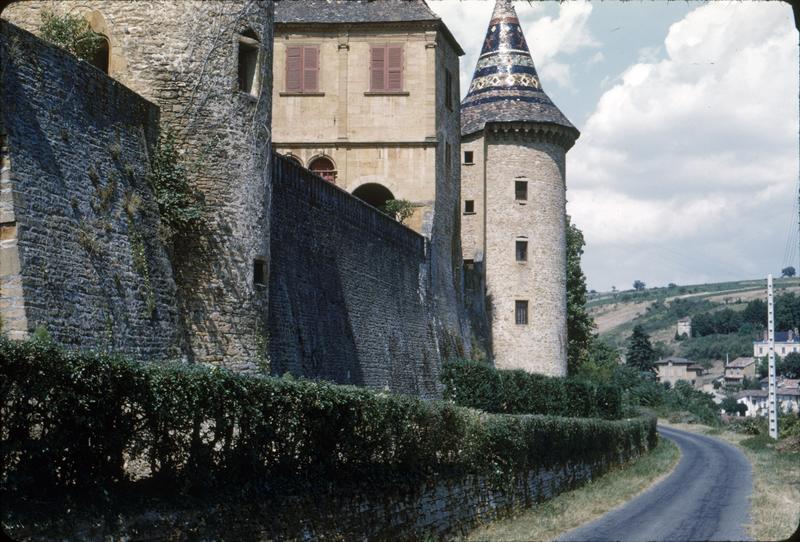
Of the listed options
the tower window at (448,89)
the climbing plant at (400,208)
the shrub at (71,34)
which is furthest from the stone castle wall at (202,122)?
the tower window at (448,89)

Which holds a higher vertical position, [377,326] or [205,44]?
[205,44]

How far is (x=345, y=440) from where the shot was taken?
46.3ft

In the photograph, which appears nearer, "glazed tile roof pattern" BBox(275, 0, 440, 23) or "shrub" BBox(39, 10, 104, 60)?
"shrub" BBox(39, 10, 104, 60)

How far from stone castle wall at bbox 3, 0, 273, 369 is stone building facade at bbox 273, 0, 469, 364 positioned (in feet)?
62.5

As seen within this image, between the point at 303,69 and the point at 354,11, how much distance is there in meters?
2.91

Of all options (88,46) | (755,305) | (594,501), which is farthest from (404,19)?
(755,305)

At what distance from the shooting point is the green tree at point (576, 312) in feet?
187

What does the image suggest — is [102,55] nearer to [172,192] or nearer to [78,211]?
[172,192]

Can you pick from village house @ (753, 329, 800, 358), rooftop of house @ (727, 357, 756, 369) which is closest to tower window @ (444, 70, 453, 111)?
village house @ (753, 329, 800, 358)

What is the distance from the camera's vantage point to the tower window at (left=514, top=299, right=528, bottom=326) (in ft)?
148

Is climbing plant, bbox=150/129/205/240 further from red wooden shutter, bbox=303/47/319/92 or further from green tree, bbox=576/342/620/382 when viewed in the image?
green tree, bbox=576/342/620/382

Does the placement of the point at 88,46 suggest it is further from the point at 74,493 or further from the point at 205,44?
the point at 74,493

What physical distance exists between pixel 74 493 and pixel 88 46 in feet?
32.2

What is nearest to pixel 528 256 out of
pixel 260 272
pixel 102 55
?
pixel 260 272
